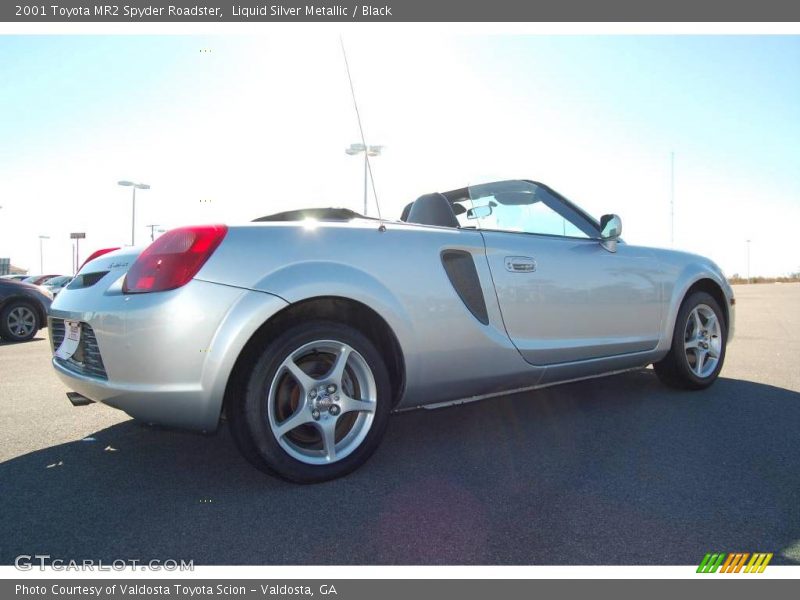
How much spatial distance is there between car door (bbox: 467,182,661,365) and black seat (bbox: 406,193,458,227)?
0.22m

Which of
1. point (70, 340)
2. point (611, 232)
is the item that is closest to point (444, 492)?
point (70, 340)

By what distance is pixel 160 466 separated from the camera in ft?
8.45

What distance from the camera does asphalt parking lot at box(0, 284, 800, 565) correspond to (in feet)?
5.88

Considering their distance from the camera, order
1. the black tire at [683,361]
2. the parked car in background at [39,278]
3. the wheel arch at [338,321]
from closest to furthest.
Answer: the wheel arch at [338,321], the black tire at [683,361], the parked car in background at [39,278]

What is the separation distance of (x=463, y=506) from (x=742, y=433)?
1.97 metres

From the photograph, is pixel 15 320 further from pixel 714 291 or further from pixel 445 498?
pixel 714 291

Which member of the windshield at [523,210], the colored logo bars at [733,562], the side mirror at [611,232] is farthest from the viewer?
the side mirror at [611,232]

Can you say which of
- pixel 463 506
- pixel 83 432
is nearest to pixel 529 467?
pixel 463 506

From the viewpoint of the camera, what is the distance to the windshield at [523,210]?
3.39 meters

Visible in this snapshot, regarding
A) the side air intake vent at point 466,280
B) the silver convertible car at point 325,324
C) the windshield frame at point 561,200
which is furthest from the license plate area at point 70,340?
the windshield frame at point 561,200

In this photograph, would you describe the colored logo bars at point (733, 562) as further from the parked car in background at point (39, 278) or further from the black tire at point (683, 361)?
the parked car in background at point (39, 278)

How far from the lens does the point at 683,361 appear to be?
13.2ft

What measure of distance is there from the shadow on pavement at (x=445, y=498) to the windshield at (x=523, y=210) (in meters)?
1.25

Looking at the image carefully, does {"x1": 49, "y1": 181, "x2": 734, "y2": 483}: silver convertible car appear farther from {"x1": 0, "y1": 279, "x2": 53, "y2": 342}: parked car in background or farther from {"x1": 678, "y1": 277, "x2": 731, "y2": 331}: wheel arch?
{"x1": 0, "y1": 279, "x2": 53, "y2": 342}: parked car in background
